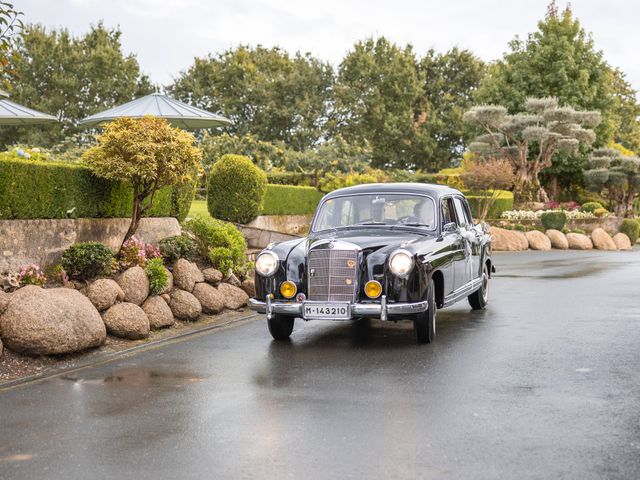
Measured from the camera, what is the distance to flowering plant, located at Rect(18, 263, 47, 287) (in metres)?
9.82

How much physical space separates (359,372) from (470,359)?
4.24 ft

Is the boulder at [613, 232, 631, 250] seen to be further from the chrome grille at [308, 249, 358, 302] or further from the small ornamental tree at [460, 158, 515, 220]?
the chrome grille at [308, 249, 358, 302]

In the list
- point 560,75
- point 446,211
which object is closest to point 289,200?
point 446,211

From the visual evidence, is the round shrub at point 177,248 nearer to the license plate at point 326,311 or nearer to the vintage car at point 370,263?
the vintage car at point 370,263

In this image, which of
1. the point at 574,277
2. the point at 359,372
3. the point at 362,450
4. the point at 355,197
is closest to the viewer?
the point at 362,450

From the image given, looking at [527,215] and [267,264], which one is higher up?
[527,215]

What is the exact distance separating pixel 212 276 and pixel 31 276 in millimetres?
2963

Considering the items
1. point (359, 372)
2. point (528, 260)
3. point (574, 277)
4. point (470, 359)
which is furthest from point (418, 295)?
point (528, 260)

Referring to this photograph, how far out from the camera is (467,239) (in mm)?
11031

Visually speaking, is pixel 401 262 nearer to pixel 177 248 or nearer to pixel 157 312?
pixel 157 312

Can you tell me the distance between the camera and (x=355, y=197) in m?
10.4

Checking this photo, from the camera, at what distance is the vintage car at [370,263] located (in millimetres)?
8656

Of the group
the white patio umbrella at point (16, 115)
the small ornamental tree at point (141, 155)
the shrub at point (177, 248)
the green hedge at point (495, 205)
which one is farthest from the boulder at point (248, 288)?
the green hedge at point (495, 205)

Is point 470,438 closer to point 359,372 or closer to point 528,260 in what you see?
A: point 359,372
